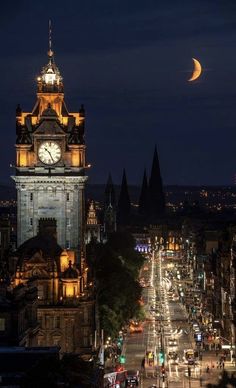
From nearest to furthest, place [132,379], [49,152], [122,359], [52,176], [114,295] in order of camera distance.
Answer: [132,379] → [122,359] → [52,176] → [49,152] → [114,295]

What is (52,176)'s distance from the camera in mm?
158125

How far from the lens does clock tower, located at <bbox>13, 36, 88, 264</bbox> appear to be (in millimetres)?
158250

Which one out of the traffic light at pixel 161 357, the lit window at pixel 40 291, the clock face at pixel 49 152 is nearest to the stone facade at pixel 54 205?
the clock face at pixel 49 152

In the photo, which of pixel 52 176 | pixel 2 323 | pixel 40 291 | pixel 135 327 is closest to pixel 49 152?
pixel 52 176

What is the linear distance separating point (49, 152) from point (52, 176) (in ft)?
8.51

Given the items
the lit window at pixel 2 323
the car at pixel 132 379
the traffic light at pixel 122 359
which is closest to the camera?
the lit window at pixel 2 323

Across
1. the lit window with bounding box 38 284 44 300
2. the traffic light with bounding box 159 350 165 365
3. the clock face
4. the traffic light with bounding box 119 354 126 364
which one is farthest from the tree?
the lit window with bounding box 38 284 44 300

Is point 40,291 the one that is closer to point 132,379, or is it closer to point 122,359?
point 122,359

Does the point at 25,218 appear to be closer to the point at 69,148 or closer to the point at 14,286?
the point at 69,148

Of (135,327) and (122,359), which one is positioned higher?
(135,327)

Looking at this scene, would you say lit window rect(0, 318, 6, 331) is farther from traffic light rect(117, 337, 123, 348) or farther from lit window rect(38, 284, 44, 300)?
traffic light rect(117, 337, 123, 348)

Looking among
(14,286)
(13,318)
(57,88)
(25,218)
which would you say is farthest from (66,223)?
(13,318)

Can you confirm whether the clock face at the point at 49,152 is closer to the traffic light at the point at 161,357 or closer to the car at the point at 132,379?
the traffic light at the point at 161,357

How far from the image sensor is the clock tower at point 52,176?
158 meters
